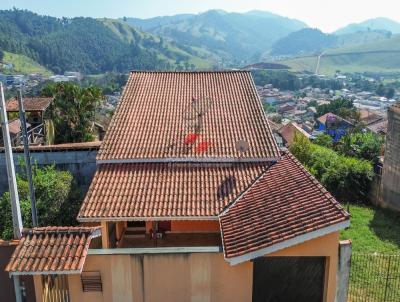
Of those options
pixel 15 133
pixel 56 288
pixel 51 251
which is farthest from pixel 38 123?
pixel 51 251

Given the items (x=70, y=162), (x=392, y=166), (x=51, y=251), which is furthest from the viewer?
(x=392, y=166)

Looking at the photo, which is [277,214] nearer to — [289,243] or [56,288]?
[289,243]

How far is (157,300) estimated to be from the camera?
356 inches

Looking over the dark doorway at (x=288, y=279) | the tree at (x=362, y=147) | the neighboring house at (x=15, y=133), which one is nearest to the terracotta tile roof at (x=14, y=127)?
the neighboring house at (x=15, y=133)

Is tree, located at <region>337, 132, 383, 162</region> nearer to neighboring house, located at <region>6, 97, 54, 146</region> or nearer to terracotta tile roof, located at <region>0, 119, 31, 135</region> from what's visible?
neighboring house, located at <region>6, 97, 54, 146</region>

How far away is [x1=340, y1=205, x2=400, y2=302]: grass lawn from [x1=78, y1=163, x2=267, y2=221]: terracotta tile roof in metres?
4.60

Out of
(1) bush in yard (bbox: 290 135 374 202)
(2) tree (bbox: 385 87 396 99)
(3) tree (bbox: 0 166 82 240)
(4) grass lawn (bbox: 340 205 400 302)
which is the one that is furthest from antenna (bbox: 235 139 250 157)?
(2) tree (bbox: 385 87 396 99)

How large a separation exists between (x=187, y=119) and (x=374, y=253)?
8277 mm

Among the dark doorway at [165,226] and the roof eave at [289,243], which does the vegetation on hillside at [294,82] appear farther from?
the roof eave at [289,243]

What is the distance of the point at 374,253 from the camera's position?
1440 cm

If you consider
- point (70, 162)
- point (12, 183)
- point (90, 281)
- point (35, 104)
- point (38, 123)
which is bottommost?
point (90, 281)

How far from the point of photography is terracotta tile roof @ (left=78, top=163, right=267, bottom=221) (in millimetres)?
10562

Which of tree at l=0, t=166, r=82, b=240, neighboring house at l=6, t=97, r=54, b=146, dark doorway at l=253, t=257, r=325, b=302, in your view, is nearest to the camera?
dark doorway at l=253, t=257, r=325, b=302

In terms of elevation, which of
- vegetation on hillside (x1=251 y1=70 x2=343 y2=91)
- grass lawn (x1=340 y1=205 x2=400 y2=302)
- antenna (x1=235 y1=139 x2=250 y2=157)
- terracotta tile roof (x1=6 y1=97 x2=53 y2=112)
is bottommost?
vegetation on hillside (x1=251 y1=70 x2=343 y2=91)
